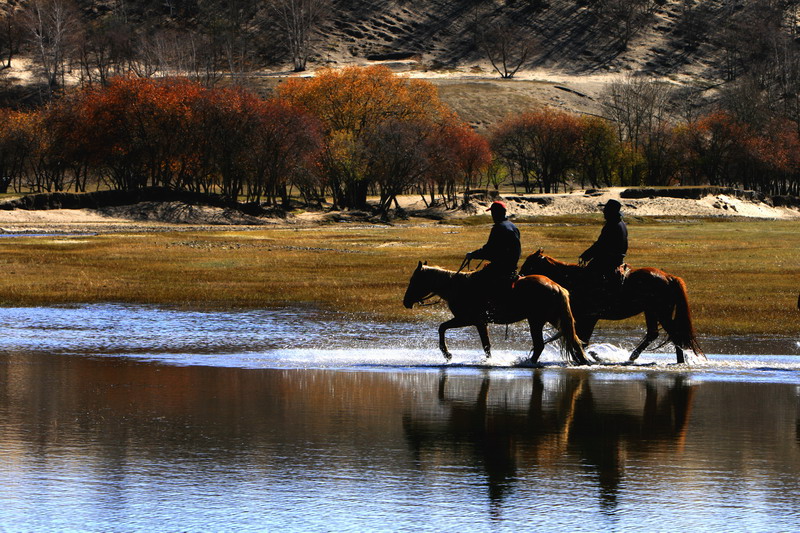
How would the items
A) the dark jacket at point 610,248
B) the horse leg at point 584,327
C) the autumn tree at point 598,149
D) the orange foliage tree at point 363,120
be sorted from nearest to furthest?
the dark jacket at point 610,248
the horse leg at point 584,327
the orange foliage tree at point 363,120
the autumn tree at point 598,149

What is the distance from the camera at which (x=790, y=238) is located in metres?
63.5

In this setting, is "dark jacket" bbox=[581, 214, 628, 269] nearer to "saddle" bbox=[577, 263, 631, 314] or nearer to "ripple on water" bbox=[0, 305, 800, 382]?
"saddle" bbox=[577, 263, 631, 314]

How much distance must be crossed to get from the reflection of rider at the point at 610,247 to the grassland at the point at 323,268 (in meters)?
5.55

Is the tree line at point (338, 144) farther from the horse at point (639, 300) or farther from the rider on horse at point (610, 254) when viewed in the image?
the rider on horse at point (610, 254)

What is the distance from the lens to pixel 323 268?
3909 cm

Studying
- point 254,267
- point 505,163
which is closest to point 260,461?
point 254,267

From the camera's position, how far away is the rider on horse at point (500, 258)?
1725cm

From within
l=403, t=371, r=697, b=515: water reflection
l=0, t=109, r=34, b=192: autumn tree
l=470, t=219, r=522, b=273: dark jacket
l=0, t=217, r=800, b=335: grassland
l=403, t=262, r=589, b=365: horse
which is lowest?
l=403, t=371, r=697, b=515: water reflection

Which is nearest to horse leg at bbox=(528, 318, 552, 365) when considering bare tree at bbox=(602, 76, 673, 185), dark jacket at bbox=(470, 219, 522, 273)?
dark jacket at bbox=(470, 219, 522, 273)

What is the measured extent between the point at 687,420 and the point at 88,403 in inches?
293

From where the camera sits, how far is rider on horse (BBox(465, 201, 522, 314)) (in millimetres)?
17250

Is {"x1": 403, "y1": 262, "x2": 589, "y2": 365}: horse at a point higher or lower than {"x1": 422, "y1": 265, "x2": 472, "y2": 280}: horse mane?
lower

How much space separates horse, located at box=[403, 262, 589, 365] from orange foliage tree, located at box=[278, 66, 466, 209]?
77.7 meters

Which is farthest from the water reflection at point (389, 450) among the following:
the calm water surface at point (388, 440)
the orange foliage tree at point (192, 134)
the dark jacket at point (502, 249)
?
the orange foliage tree at point (192, 134)
